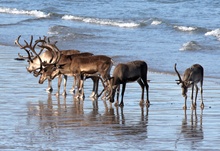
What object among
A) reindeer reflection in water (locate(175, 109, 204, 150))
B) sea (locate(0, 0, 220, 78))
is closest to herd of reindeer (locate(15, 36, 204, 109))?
reindeer reflection in water (locate(175, 109, 204, 150))

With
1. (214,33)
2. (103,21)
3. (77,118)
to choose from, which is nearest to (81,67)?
(77,118)

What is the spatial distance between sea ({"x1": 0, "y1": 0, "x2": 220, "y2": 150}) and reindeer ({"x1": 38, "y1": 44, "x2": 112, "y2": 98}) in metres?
0.54

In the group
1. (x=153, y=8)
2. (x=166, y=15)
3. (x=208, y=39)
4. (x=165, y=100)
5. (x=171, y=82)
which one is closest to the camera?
(x=165, y=100)

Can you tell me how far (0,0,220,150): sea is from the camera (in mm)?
12539

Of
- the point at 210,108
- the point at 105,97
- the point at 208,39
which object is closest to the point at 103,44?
the point at 208,39

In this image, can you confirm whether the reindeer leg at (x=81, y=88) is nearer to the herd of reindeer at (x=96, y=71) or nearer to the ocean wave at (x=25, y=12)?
the herd of reindeer at (x=96, y=71)

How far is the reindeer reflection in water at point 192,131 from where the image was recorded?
12441 mm

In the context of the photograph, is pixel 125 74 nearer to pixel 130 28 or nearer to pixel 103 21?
pixel 130 28

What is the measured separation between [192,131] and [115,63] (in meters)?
9.01

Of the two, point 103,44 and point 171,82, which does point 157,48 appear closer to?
point 103,44

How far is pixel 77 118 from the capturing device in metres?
14.5

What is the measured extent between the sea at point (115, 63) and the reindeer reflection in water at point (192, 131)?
17mm

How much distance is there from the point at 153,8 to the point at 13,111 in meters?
30.8

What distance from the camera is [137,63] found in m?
16.6
